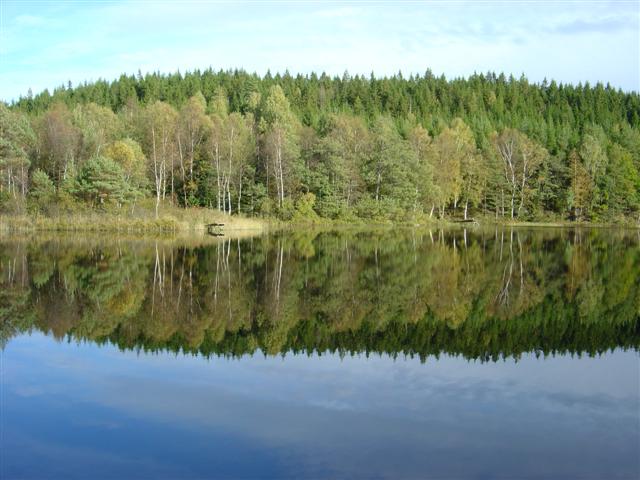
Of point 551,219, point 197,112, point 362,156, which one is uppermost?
point 197,112

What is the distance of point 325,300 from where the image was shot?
20859mm

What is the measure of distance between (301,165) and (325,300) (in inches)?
1982

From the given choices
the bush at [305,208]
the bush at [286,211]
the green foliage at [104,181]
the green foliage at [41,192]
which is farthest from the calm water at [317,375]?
the bush at [305,208]

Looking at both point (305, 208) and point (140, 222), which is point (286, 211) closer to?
point (305, 208)

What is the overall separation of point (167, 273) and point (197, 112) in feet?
159

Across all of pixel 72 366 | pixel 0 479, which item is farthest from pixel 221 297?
pixel 0 479

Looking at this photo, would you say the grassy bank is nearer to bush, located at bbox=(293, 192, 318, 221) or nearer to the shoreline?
the shoreline

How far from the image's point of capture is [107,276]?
25.9 metres

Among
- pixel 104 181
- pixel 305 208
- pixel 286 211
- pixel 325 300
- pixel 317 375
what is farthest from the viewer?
pixel 305 208

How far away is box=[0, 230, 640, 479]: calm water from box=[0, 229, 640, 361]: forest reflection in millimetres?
112

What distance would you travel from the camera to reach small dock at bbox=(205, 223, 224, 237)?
2081 inches

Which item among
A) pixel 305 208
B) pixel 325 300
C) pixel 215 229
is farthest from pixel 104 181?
pixel 325 300

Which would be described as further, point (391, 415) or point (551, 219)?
point (551, 219)

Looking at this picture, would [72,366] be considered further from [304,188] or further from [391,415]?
[304,188]
